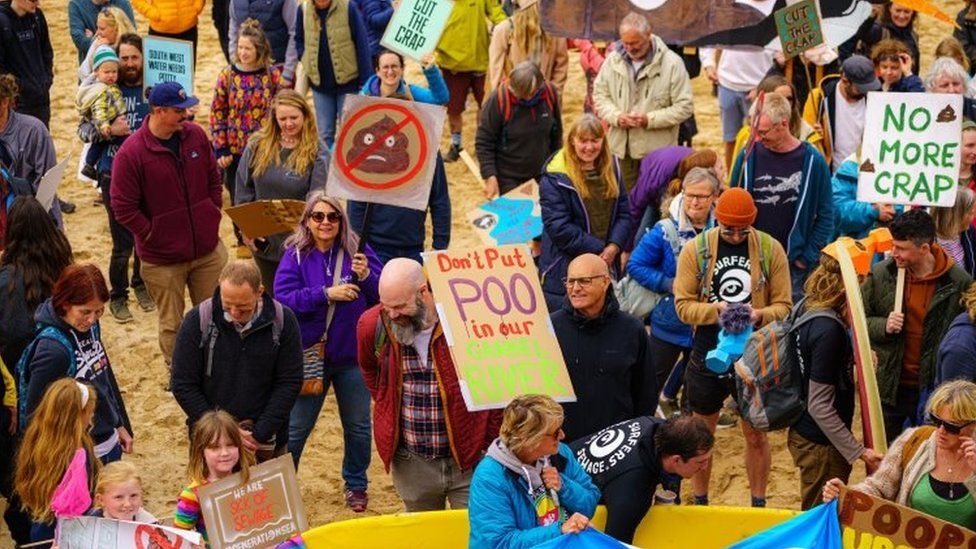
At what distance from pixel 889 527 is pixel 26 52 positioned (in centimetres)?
A: 854

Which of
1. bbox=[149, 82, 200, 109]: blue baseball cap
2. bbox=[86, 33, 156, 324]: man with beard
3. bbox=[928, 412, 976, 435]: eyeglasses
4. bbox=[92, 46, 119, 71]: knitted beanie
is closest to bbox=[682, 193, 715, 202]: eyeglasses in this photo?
bbox=[928, 412, 976, 435]: eyeglasses

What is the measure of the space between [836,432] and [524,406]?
193cm

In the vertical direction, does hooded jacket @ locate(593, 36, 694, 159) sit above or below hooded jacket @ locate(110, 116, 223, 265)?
above

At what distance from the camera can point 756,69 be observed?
13.3 metres

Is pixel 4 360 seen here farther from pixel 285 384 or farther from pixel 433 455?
pixel 433 455

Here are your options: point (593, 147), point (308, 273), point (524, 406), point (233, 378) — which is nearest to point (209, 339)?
point (233, 378)

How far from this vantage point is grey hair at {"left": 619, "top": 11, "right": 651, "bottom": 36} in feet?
37.4

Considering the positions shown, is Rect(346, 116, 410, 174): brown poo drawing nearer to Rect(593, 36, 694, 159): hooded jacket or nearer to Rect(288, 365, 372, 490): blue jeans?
Rect(288, 365, 372, 490): blue jeans

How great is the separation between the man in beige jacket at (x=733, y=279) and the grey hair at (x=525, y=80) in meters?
2.73

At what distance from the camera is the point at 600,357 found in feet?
27.1

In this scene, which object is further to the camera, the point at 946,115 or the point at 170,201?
the point at 170,201

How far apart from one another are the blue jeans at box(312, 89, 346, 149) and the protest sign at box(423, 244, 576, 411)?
5.70 meters

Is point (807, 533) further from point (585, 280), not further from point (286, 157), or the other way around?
point (286, 157)

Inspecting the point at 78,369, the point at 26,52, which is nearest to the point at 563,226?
the point at 78,369
